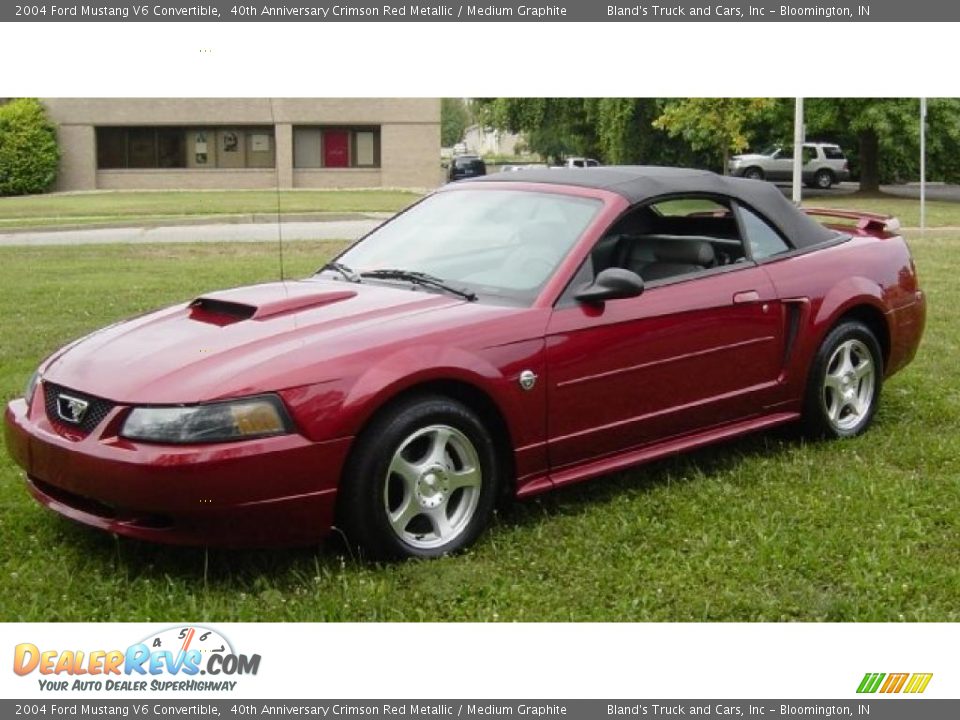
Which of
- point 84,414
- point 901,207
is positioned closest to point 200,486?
point 84,414

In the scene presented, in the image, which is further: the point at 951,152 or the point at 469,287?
the point at 951,152

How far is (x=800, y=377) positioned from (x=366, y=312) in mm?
2376

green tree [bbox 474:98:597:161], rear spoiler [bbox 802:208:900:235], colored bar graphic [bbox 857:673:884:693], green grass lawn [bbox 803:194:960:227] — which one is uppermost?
green tree [bbox 474:98:597:161]

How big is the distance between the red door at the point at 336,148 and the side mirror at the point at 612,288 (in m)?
37.1

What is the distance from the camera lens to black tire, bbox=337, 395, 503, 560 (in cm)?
396

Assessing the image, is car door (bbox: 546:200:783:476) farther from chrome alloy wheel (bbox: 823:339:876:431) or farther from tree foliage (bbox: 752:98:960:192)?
tree foliage (bbox: 752:98:960:192)

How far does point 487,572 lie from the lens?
13.4 feet

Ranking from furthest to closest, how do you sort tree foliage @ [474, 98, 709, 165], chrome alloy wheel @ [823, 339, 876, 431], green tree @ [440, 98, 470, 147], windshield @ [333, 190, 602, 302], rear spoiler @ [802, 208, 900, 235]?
green tree @ [440, 98, 470, 147]
tree foliage @ [474, 98, 709, 165]
rear spoiler @ [802, 208, 900, 235]
chrome alloy wheel @ [823, 339, 876, 431]
windshield @ [333, 190, 602, 302]

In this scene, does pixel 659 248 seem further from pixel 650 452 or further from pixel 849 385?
pixel 849 385

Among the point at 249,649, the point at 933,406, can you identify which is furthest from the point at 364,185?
the point at 249,649

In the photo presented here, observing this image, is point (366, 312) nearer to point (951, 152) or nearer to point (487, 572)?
point (487, 572)

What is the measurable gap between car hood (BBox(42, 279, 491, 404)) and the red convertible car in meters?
0.01

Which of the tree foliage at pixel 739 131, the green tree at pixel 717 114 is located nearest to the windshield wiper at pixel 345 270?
the green tree at pixel 717 114

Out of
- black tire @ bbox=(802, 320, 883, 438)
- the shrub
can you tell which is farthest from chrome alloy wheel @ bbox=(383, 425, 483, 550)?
the shrub
